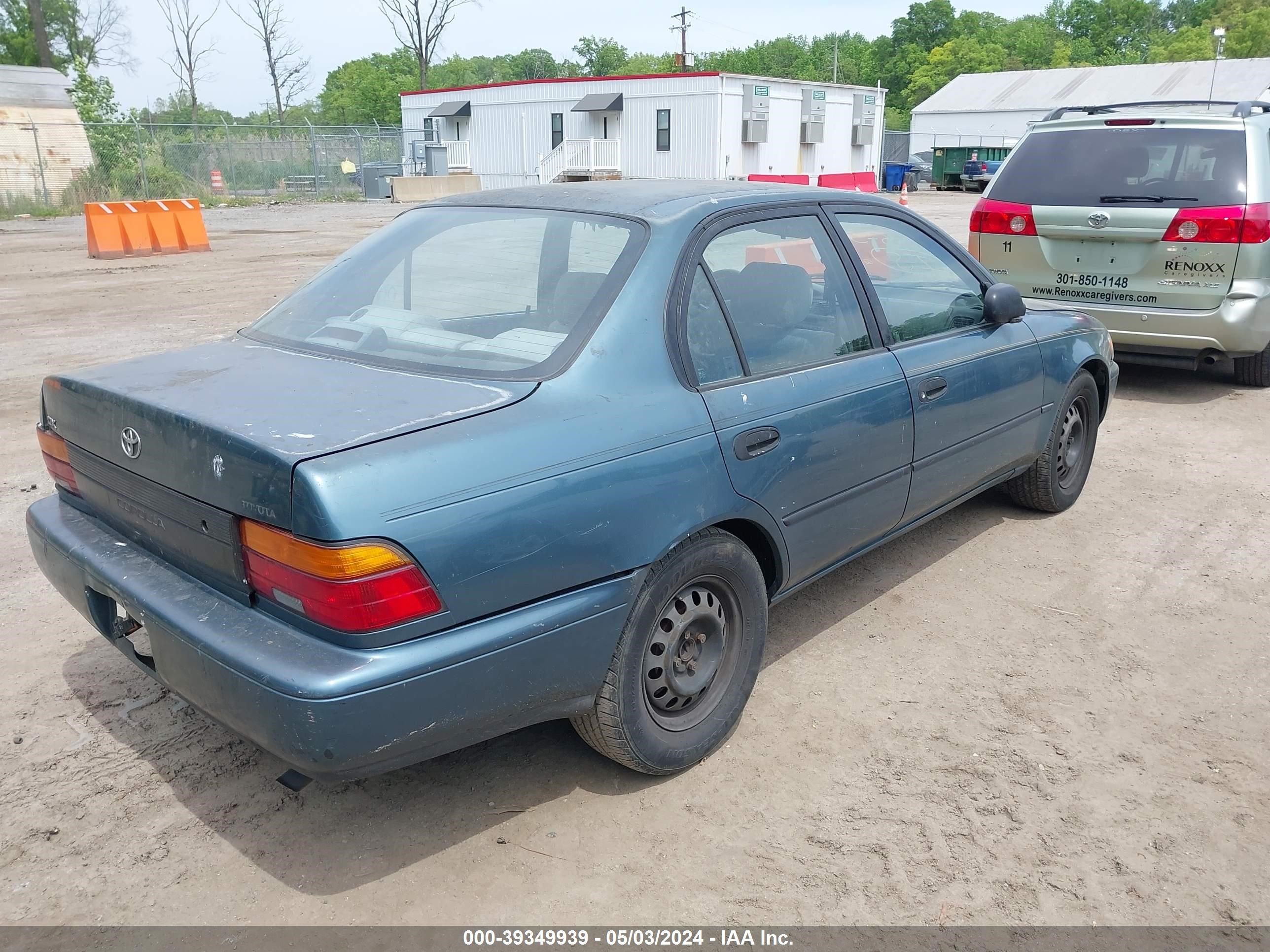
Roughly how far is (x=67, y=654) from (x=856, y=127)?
1776 inches

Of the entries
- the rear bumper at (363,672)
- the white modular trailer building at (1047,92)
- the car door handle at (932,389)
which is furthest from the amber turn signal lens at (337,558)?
the white modular trailer building at (1047,92)

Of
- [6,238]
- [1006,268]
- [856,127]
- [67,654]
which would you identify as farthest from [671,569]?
[856,127]

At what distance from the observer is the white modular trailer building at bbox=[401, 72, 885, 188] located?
36.2m

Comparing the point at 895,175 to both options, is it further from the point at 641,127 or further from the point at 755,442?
the point at 755,442

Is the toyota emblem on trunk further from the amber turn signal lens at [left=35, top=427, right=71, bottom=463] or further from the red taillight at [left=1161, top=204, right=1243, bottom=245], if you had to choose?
the red taillight at [left=1161, top=204, right=1243, bottom=245]

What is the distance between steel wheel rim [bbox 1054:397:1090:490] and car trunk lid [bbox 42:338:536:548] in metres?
3.40

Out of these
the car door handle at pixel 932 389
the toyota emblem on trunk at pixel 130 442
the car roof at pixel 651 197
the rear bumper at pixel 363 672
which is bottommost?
the rear bumper at pixel 363 672

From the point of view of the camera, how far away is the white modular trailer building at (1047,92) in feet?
188

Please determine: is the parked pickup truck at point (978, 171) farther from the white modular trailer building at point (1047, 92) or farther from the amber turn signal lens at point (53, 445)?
the amber turn signal lens at point (53, 445)

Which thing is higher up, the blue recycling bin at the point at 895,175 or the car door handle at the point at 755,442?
the blue recycling bin at the point at 895,175

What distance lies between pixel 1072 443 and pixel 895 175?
43.9 meters

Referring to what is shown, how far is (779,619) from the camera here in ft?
13.6

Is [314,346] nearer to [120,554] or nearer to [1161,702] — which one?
[120,554]

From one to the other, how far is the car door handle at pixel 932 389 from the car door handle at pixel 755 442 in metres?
0.89
